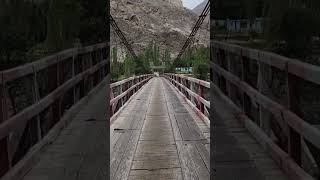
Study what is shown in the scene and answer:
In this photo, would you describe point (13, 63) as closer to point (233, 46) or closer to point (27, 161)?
point (27, 161)

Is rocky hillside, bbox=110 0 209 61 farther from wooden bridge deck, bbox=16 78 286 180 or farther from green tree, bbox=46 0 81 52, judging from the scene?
green tree, bbox=46 0 81 52

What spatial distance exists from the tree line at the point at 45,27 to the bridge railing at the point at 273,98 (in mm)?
578

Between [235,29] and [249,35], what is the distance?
0.21 feet

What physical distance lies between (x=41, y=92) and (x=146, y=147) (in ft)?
3.66

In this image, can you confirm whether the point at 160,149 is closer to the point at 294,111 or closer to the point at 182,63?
the point at 294,111

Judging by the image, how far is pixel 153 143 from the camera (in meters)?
3.93

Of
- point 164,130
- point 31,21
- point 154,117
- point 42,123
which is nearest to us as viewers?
point 31,21

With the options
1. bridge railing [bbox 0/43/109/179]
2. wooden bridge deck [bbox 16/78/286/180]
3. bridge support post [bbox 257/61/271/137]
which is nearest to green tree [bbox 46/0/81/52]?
bridge railing [bbox 0/43/109/179]

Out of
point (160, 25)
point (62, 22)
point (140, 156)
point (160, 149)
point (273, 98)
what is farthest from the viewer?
point (160, 25)

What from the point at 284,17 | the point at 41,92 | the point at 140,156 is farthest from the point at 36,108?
the point at 284,17

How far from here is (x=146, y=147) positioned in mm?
3639

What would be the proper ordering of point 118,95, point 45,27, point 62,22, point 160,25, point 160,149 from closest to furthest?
point 45,27 < point 62,22 < point 160,149 < point 118,95 < point 160,25

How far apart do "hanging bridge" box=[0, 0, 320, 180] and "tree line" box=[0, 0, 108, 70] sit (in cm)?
9

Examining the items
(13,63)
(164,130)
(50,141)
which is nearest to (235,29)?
(13,63)
